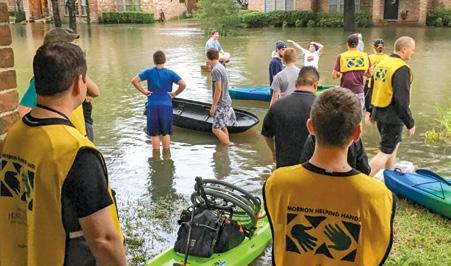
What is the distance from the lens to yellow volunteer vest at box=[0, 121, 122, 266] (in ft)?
6.90

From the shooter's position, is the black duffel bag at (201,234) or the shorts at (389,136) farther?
the shorts at (389,136)

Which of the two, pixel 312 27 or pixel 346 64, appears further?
pixel 312 27

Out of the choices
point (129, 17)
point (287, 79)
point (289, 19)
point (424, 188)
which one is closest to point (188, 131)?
point (287, 79)

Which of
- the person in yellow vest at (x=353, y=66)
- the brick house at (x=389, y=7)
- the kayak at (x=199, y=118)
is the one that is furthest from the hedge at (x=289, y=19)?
the person in yellow vest at (x=353, y=66)

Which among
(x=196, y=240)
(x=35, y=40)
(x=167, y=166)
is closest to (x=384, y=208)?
(x=196, y=240)

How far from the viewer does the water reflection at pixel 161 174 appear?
266 inches

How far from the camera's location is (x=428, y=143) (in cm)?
873

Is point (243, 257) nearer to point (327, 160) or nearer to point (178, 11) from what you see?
point (327, 160)

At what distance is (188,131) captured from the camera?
9789mm

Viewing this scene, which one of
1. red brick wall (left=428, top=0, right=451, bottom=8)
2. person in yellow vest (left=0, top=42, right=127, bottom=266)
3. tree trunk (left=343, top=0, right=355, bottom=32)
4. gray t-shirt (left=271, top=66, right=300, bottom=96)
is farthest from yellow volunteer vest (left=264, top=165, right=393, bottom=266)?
red brick wall (left=428, top=0, right=451, bottom=8)

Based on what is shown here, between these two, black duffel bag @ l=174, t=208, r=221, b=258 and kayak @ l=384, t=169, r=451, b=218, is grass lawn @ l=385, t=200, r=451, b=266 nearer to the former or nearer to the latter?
kayak @ l=384, t=169, r=451, b=218

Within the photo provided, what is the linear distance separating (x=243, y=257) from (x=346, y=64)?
535cm

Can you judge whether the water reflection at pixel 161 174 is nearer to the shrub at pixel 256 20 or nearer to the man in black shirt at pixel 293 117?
the man in black shirt at pixel 293 117

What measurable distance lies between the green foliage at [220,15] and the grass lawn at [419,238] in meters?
23.2
